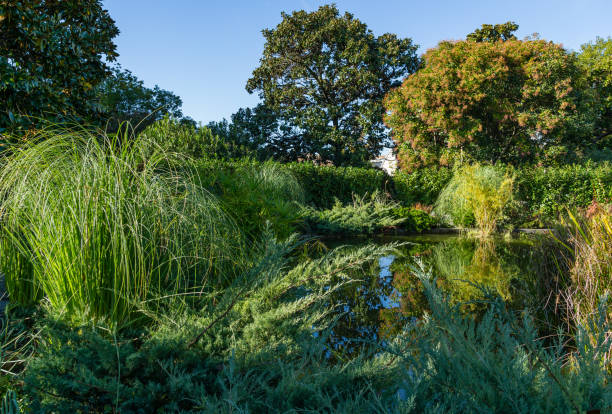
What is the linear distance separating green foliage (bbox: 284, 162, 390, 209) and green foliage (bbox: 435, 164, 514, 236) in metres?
2.46

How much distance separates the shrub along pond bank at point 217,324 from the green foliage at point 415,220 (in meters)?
5.70

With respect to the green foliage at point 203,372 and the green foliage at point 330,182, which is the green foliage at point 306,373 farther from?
the green foliage at point 330,182

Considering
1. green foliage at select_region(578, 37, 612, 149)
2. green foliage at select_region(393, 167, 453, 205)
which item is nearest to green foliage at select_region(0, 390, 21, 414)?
green foliage at select_region(393, 167, 453, 205)

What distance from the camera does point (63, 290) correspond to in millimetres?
1770

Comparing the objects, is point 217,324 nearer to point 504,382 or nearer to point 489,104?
point 504,382

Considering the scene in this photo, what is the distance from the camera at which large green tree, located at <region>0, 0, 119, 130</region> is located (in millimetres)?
3510

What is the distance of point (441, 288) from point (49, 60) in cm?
451

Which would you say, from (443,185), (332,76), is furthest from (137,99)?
(443,185)

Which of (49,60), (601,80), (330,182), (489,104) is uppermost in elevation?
(601,80)

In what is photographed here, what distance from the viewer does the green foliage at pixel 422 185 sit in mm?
11852

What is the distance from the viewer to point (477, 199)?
761 cm

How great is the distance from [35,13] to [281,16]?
1467 cm

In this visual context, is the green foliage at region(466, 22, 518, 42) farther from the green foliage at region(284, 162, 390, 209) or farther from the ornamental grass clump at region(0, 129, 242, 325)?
the ornamental grass clump at region(0, 129, 242, 325)

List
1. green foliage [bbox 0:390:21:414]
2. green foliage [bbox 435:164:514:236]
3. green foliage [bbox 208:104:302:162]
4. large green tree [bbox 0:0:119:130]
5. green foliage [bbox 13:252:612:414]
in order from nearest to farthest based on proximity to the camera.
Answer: green foliage [bbox 0:390:21:414], green foliage [bbox 13:252:612:414], large green tree [bbox 0:0:119:130], green foliage [bbox 435:164:514:236], green foliage [bbox 208:104:302:162]
